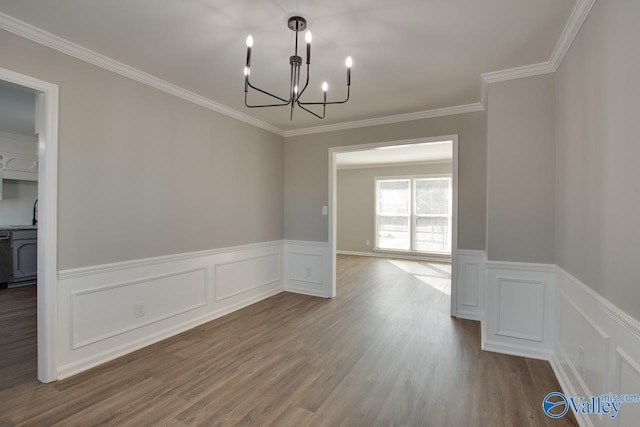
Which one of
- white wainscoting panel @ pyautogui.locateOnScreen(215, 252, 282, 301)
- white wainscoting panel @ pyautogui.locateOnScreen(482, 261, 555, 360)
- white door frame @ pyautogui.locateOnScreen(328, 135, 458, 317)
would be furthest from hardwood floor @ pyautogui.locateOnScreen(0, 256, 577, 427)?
white door frame @ pyautogui.locateOnScreen(328, 135, 458, 317)

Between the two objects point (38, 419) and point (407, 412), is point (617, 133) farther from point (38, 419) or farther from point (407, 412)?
point (38, 419)

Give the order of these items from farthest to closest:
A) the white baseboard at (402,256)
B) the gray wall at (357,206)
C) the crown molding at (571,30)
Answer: the gray wall at (357,206) < the white baseboard at (402,256) < the crown molding at (571,30)

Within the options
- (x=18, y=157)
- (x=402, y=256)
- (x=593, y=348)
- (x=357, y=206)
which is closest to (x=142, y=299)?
(x=593, y=348)

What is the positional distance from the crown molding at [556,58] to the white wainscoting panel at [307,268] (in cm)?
293

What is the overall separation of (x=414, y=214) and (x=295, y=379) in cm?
657

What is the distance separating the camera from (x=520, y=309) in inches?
110

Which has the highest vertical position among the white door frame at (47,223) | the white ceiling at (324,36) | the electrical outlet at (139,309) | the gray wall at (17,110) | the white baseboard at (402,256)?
the white ceiling at (324,36)

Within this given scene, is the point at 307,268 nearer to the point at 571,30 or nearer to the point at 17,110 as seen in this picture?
the point at 571,30

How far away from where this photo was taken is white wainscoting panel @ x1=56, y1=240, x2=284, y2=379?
2.47m

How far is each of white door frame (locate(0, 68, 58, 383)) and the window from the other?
24.2 feet

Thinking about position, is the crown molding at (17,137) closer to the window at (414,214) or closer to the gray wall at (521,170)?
the gray wall at (521,170)

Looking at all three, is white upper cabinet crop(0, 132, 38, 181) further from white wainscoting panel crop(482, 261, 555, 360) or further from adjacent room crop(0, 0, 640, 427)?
white wainscoting panel crop(482, 261, 555, 360)

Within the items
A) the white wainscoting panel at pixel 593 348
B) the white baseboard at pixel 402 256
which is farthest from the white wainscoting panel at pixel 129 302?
the white baseboard at pixel 402 256

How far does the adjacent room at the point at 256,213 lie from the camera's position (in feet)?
6.20
